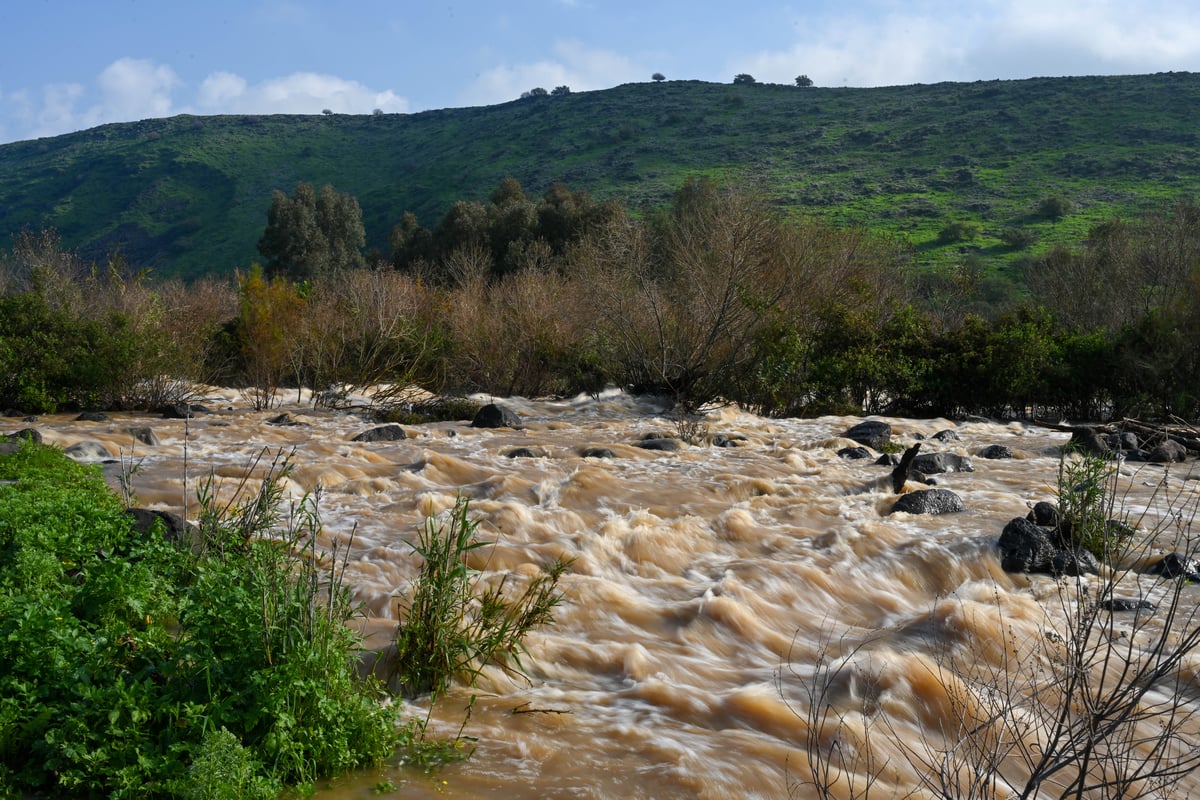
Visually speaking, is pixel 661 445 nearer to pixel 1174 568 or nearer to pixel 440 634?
pixel 1174 568

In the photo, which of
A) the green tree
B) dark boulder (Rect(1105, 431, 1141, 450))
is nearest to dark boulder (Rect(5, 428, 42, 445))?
dark boulder (Rect(1105, 431, 1141, 450))

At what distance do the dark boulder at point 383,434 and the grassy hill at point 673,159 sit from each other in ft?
105

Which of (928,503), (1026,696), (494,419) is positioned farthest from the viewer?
(494,419)

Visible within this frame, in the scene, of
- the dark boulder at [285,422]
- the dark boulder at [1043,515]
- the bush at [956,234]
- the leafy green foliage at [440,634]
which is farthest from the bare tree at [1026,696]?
the bush at [956,234]

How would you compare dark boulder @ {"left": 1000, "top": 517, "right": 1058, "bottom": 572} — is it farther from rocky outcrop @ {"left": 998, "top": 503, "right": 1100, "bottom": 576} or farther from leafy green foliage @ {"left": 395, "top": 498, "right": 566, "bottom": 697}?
leafy green foliage @ {"left": 395, "top": 498, "right": 566, "bottom": 697}

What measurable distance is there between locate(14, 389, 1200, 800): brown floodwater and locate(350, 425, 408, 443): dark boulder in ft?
1.43

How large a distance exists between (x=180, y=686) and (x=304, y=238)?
39652mm

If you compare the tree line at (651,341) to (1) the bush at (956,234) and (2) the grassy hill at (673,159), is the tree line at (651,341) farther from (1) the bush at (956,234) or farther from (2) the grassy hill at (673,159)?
(2) the grassy hill at (673,159)

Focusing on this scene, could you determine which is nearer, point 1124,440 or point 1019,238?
point 1124,440

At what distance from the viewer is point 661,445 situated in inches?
544

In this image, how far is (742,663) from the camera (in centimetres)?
606

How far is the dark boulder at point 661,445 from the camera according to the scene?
45.0ft

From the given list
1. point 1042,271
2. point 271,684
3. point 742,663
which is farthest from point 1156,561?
point 1042,271

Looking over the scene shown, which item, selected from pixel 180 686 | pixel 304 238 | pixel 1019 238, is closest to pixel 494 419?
pixel 180 686
